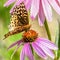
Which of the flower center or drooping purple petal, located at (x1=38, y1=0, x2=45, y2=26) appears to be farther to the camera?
the flower center

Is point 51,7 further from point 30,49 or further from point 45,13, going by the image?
point 30,49

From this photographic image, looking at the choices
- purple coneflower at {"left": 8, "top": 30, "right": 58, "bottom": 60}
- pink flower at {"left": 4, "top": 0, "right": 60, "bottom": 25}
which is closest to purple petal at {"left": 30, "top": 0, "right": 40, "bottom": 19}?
pink flower at {"left": 4, "top": 0, "right": 60, "bottom": 25}

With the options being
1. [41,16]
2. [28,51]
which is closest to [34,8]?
[41,16]

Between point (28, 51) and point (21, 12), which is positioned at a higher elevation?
point (21, 12)

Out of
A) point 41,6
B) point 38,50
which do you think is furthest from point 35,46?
point 41,6

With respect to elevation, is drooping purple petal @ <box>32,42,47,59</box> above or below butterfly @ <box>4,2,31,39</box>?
below

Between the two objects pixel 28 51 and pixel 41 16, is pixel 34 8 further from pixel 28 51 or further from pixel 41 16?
pixel 28 51

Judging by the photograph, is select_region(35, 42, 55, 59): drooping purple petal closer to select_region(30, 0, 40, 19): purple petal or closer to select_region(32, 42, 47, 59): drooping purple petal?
select_region(32, 42, 47, 59): drooping purple petal

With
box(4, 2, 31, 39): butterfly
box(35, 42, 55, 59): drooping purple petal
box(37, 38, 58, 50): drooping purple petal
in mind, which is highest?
box(4, 2, 31, 39): butterfly

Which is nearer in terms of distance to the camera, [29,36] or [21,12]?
[21,12]
